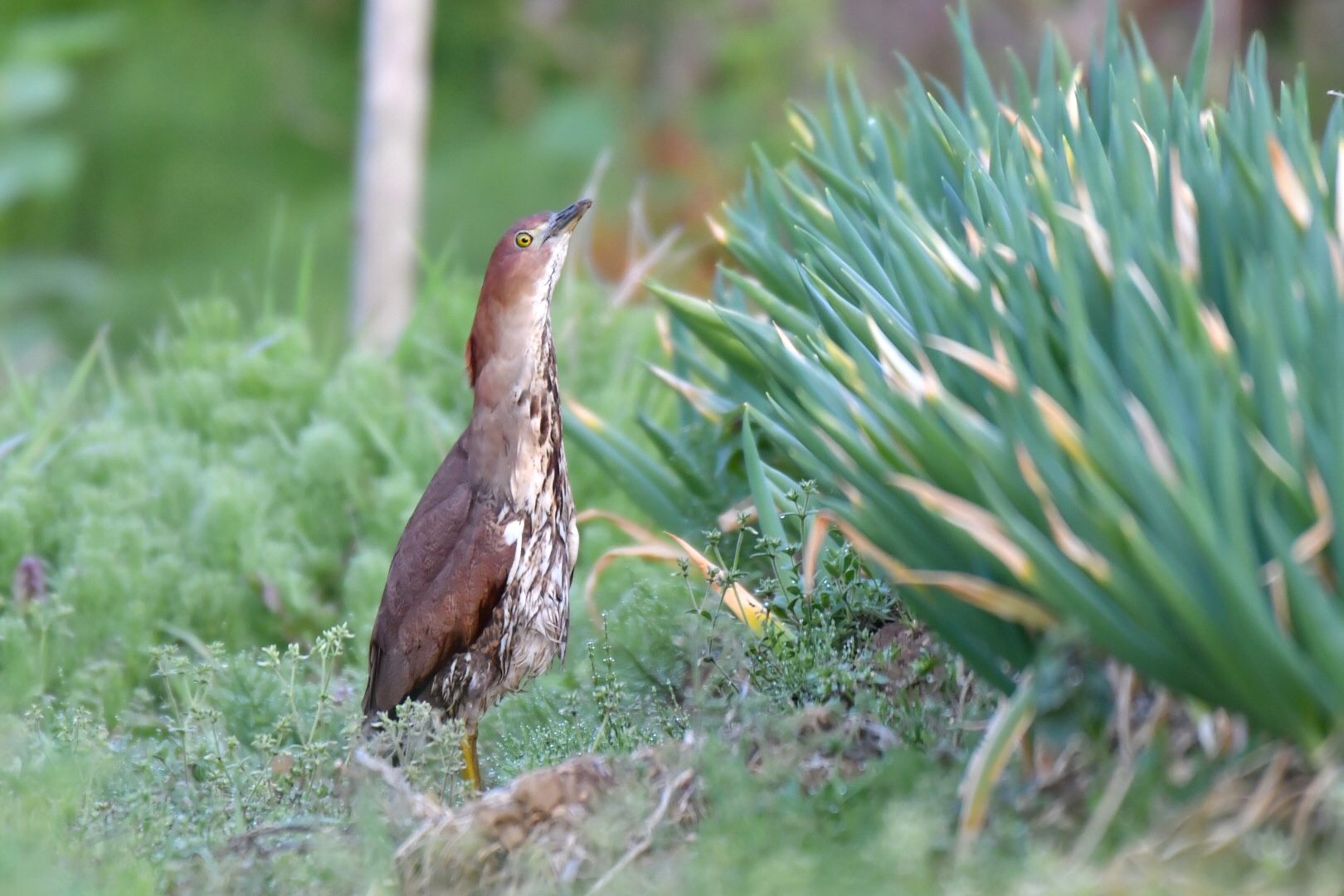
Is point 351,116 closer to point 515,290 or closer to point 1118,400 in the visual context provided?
point 515,290

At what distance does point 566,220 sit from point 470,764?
4.17ft

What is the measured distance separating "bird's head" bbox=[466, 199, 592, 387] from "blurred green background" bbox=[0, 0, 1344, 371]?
633 cm

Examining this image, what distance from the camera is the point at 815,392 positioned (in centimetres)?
263

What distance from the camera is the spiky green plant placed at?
2033 millimetres

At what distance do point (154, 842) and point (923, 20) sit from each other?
11495 millimetres

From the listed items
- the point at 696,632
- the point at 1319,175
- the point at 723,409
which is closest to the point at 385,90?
the point at 723,409

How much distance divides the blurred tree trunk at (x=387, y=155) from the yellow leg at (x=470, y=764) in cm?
413

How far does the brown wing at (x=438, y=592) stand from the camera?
3324mm

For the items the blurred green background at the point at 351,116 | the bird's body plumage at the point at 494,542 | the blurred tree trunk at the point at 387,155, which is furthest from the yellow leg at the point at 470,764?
the blurred green background at the point at 351,116

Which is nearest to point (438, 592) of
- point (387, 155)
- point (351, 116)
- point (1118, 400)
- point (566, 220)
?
point (566, 220)

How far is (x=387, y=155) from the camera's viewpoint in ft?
24.4

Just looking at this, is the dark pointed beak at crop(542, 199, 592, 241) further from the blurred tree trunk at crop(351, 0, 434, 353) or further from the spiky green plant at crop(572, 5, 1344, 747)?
the blurred tree trunk at crop(351, 0, 434, 353)

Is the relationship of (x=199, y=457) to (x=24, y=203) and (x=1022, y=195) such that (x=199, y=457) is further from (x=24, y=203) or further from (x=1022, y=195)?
(x=24, y=203)

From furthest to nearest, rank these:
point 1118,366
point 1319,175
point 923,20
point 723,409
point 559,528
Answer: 1. point 923,20
2. point 723,409
3. point 559,528
4. point 1319,175
5. point 1118,366
